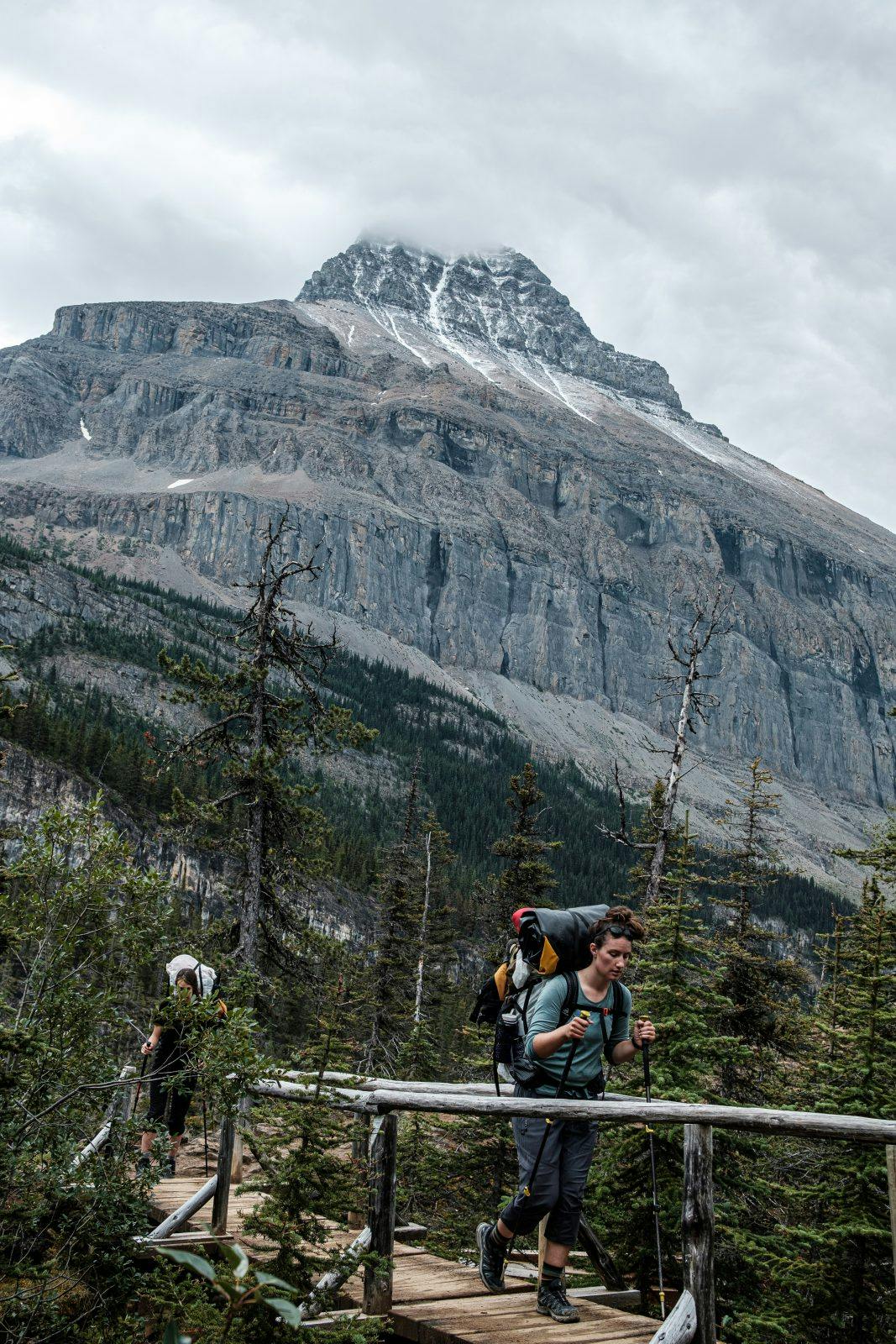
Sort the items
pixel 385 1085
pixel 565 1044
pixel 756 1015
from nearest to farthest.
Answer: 1. pixel 565 1044
2. pixel 385 1085
3. pixel 756 1015

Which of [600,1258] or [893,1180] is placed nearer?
[893,1180]

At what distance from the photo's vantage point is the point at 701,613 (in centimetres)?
1823

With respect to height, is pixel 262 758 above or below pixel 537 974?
above

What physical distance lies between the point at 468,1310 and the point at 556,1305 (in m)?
0.52

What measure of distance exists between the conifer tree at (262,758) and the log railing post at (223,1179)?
7.15 meters

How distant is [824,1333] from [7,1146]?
20.8 ft

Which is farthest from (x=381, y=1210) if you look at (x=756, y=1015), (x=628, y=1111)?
(x=756, y=1015)

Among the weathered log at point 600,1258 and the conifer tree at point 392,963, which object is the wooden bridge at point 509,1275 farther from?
the conifer tree at point 392,963

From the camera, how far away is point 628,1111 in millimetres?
5273

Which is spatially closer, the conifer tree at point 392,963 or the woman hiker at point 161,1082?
the woman hiker at point 161,1082

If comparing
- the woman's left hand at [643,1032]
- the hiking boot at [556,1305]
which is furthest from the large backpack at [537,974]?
the hiking boot at [556,1305]

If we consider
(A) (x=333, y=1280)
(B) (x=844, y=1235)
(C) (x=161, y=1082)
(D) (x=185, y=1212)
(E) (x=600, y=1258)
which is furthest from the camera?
(C) (x=161, y=1082)

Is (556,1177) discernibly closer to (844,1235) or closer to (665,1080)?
(844,1235)

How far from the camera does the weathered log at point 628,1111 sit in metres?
4.81
